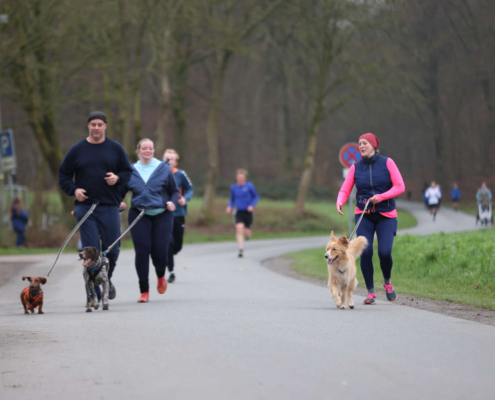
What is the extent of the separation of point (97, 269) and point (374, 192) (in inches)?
128

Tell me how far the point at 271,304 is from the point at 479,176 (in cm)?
3905

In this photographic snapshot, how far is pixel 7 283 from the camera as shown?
47.8ft

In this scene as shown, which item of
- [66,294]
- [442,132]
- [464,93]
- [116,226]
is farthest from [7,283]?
[442,132]

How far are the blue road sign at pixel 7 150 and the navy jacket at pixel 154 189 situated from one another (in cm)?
1406

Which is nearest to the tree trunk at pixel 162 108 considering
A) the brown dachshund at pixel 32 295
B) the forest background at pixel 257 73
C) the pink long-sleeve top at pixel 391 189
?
the forest background at pixel 257 73

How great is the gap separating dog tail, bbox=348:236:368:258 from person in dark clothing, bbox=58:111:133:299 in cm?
273

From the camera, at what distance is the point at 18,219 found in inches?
965

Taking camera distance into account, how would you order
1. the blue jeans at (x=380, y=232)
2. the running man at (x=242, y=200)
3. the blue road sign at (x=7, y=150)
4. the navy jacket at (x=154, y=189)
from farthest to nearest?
1. the blue road sign at (x=7, y=150)
2. the running man at (x=242, y=200)
3. the navy jacket at (x=154, y=189)
4. the blue jeans at (x=380, y=232)

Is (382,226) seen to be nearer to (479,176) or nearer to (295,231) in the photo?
(295,231)

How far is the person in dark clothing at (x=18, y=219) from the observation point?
2425 centimetres

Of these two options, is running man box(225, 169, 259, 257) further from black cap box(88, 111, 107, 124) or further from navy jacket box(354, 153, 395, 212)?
black cap box(88, 111, 107, 124)

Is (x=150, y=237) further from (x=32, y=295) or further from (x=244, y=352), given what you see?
(x=244, y=352)

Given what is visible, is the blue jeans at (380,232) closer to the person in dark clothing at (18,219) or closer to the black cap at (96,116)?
the black cap at (96,116)

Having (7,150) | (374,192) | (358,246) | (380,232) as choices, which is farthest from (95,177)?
(7,150)
